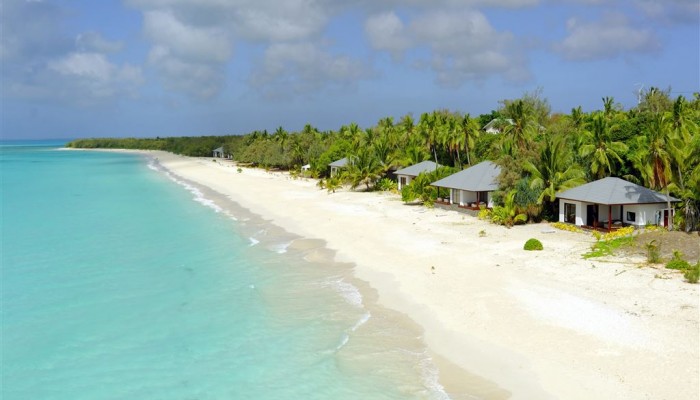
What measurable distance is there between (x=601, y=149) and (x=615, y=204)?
16.3ft

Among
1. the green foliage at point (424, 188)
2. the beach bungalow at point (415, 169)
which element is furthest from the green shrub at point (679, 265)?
the beach bungalow at point (415, 169)

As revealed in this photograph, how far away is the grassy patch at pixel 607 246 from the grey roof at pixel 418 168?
71.2ft

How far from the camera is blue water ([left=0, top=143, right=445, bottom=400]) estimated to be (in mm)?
15320

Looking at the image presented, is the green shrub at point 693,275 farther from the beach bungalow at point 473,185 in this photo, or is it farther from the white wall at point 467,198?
the white wall at point 467,198

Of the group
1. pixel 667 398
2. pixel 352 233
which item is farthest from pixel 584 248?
pixel 667 398

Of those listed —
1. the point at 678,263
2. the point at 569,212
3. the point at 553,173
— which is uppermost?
the point at 553,173

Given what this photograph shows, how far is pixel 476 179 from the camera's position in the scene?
40.1 metres

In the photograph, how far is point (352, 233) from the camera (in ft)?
110

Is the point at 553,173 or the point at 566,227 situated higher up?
the point at 553,173

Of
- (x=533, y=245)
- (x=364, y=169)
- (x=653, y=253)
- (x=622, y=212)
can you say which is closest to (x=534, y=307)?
(x=653, y=253)

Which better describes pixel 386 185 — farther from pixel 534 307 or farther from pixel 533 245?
pixel 534 307

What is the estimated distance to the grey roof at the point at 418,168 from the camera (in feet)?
159

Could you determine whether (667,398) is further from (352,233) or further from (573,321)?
(352,233)

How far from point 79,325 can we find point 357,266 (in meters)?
11.4
